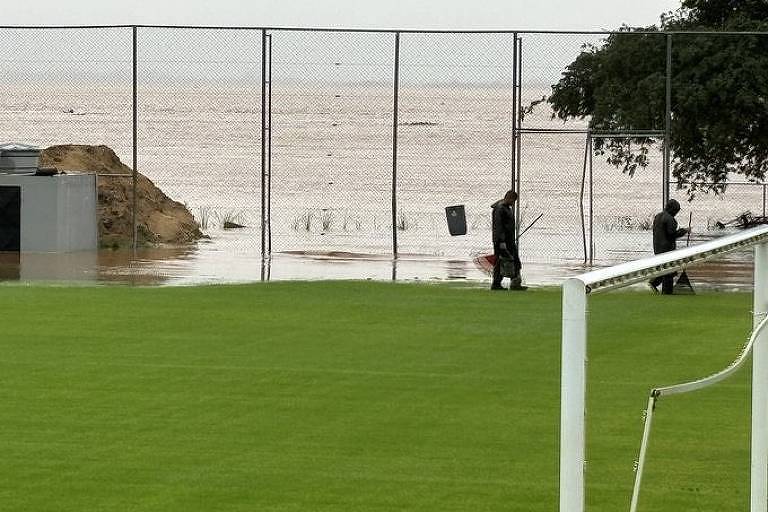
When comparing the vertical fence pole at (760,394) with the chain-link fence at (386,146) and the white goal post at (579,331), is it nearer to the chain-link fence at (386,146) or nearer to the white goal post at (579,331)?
the white goal post at (579,331)

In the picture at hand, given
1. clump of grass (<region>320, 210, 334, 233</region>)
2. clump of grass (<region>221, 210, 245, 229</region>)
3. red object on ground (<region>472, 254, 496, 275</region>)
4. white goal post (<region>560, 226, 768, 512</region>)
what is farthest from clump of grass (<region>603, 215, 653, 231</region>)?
white goal post (<region>560, 226, 768, 512</region>)

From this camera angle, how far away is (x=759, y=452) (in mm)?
7836

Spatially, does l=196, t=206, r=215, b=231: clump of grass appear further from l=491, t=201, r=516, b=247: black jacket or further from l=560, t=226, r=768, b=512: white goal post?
l=560, t=226, r=768, b=512: white goal post

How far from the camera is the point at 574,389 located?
5262 mm

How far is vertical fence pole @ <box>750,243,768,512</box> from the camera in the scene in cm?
776

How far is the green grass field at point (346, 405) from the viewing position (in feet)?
33.6

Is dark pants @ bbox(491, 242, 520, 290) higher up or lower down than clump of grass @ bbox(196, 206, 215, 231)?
lower down

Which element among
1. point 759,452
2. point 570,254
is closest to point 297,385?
point 759,452

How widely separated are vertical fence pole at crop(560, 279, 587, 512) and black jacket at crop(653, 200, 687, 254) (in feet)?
56.8

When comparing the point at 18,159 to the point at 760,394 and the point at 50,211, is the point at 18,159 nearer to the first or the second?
the point at 50,211

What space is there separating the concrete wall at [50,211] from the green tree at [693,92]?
8.84 metres

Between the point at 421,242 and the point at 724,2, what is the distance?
7823 mm

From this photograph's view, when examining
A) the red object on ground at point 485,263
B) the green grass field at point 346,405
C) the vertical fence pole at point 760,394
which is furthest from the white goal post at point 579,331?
the red object on ground at point 485,263

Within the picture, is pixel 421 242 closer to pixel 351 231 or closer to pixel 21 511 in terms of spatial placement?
pixel 351 231
